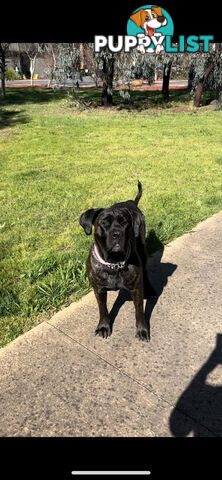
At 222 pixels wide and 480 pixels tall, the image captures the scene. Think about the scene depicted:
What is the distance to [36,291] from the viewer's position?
12.3 feet

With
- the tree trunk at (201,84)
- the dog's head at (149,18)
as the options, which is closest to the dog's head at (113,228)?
the dog's head at (149,18)

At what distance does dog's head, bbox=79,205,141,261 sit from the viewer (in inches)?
104

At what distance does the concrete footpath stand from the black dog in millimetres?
259

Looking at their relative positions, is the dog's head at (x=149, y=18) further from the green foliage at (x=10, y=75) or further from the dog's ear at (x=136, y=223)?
the green foliage at (x=10, y=75)

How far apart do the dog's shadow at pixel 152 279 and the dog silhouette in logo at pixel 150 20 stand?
13179 millimetres

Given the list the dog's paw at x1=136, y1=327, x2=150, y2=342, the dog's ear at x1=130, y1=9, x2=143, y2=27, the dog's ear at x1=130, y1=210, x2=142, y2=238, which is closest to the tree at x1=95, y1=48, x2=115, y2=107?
the dog's ear at x1=130, y1=9, x2=143, y2=27

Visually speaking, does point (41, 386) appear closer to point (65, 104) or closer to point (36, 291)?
point (36, 291)

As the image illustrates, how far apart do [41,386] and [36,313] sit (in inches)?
36.2

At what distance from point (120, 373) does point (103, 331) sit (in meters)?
0.49

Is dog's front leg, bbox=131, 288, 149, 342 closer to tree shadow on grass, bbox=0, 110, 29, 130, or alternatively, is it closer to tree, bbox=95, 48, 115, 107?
tree shadow on grass, bbox=0, 110, 29, 130

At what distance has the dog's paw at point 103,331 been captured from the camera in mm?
3135

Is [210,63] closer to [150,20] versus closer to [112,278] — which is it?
[150,20]

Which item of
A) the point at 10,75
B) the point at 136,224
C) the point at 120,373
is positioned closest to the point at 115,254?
the point at 136,224
